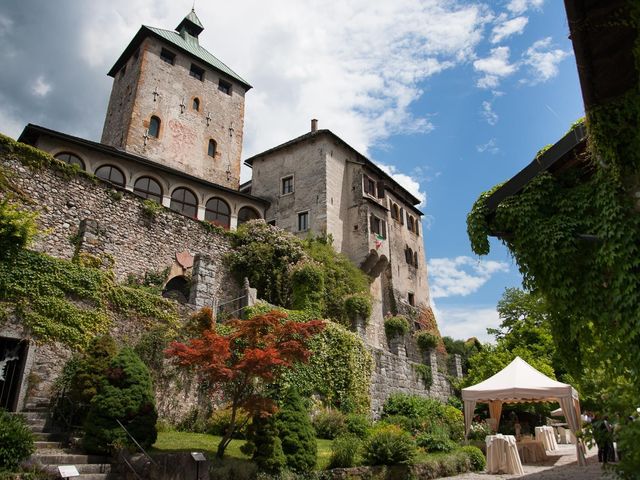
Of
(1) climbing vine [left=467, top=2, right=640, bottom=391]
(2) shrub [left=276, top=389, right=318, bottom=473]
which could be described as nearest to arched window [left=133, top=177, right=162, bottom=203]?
(2) shrub [left=276, top=389, right=318, bottom=473]

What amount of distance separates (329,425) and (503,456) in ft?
15.8

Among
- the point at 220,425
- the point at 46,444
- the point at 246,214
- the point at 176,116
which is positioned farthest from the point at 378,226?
the point at 46,444

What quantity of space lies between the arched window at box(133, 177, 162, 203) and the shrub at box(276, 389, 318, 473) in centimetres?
1593

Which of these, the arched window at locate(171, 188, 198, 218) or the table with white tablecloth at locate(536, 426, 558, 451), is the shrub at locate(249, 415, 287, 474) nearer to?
the table with white tablecloth at locate(536, 426, 558, 451)

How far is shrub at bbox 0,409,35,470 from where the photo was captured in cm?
759

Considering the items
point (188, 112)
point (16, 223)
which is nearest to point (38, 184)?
point (16, 223)

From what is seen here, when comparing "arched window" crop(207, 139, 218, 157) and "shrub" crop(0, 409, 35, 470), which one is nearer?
"shrub" crop(0, 409, 35, 470)

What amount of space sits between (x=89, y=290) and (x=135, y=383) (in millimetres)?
3315

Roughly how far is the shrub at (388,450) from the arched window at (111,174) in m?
17.2

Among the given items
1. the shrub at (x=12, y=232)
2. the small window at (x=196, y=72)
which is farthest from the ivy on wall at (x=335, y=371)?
the small window at (x=196, y=72)

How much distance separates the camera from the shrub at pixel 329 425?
1447 centimetres

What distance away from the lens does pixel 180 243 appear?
19.7 meters

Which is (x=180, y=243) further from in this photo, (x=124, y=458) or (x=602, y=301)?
(x=602, y=301)

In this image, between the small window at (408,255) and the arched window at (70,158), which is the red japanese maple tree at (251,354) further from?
the small window at (408,255)
